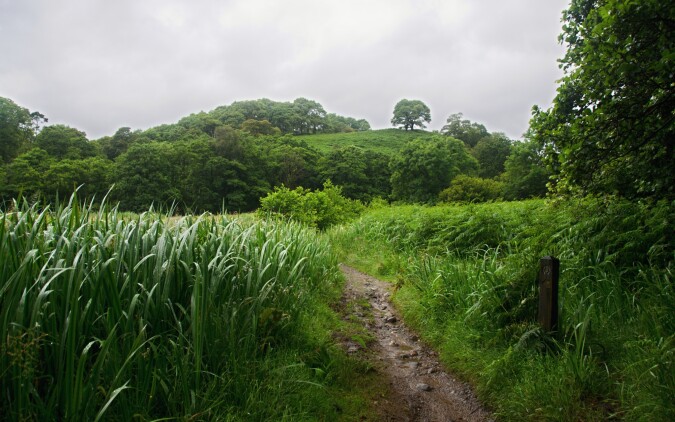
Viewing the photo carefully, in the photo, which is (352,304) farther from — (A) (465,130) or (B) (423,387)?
(A) (465,130)

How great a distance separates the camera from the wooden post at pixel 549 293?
3.14m

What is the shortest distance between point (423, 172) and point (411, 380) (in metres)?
35.7

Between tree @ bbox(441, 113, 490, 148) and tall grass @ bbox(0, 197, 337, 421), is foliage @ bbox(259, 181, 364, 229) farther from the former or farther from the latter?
tree @ bbox(441, 113, 490, 148)

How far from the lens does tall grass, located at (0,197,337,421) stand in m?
1.74

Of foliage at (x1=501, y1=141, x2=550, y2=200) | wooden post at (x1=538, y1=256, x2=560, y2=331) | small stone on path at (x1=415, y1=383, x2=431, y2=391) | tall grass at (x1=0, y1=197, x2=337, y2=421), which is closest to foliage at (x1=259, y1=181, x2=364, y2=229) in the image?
small stone on path at (x1=415, y1=383, x2=431, y2=391)

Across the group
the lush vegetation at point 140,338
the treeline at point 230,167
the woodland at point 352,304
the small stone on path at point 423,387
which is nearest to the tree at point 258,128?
the treeline at point 230,167

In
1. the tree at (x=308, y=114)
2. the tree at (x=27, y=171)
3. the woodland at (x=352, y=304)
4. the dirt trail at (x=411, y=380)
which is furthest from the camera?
the tree at (x=308, y=114)

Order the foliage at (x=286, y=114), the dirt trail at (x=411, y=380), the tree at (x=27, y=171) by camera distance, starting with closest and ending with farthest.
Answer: the dirt trail at (x=411, y=380) < the tree at (x=27, y=171) < the foliage at (x=286, y=114)

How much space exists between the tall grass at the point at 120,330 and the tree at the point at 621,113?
12.2 feet

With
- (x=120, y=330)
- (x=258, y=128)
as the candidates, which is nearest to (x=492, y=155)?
(x=258, y=128)

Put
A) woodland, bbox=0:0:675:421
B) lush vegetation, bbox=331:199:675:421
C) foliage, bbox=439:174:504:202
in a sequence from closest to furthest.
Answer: woodland, bbox=0:0:675:421 < lush vegetation, bbox=331:199:675:421 < foliage, bbox=439:174:504:202

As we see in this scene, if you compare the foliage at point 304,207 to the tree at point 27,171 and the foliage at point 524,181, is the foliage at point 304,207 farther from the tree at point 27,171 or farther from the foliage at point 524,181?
the foliage at point 524,181

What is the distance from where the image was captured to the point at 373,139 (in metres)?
79.8

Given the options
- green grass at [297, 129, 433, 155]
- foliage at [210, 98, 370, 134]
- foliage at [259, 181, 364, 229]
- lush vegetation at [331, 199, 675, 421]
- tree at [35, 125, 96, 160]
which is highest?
foliage at [210, 98, 370, 134]
